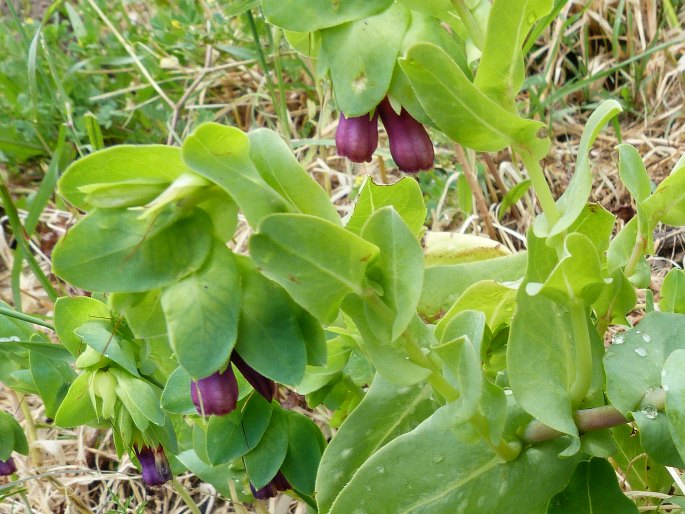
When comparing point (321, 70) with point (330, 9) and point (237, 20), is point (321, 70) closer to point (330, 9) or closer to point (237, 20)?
point (330, 9)

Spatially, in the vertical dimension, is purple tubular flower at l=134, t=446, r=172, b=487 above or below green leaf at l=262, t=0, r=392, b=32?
below

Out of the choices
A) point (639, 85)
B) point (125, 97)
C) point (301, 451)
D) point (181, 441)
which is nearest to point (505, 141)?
point (301, 451)

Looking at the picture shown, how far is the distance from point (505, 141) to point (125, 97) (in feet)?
6.76

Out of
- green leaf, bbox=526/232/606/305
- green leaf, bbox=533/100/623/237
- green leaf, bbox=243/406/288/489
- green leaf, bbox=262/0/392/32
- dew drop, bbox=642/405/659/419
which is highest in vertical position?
green leaf, bbox=262/0/392/32

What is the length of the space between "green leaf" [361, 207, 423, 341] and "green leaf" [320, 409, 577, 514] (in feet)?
0.61

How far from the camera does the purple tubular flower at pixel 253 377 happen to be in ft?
2.73

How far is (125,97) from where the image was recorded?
2748 millimetres

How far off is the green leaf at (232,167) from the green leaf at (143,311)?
0.14m

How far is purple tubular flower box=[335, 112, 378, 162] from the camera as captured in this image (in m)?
0.90

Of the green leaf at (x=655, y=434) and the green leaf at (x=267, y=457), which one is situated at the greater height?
the green leaf at (x=655, y=434)

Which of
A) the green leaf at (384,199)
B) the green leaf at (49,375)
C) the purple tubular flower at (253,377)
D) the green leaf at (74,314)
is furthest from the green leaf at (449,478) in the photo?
the green leaf at (49,375)

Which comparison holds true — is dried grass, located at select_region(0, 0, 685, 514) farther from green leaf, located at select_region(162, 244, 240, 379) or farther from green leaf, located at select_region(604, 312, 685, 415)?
green leaf, located at select_region(162, 244, 240, 379)

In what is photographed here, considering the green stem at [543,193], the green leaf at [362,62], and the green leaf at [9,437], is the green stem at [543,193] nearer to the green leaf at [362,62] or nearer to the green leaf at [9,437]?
the green leaf at [362,62]

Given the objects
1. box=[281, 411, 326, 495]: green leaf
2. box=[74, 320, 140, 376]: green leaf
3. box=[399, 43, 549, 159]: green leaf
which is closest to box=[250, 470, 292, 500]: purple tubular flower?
box=[281, 411, 326, 495]: green leaf
